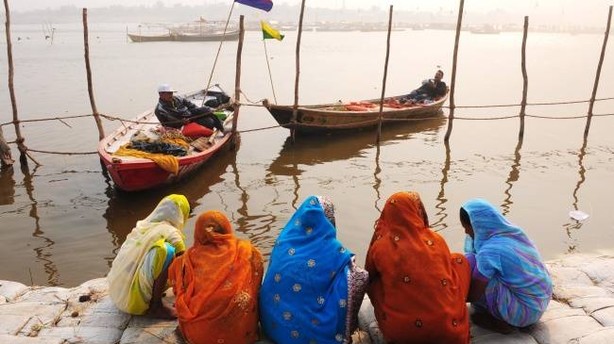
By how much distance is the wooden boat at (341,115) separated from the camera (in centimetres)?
1098

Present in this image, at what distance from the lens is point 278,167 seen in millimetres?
10039

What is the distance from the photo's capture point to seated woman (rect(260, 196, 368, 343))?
2986mm

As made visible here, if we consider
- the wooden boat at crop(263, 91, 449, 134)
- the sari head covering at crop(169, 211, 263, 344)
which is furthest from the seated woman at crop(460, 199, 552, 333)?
the wooden boat at crop(263, 91, 449, 134)

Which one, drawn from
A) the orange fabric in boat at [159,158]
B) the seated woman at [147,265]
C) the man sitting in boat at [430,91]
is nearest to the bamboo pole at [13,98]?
the orange fabric in boat at [159,158]

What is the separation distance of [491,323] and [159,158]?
5411 mm

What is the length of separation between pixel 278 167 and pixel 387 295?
281 inches

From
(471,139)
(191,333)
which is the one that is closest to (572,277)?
(191,333)

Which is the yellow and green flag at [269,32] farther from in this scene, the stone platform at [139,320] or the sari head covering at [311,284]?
the sari head covering at [311,284]

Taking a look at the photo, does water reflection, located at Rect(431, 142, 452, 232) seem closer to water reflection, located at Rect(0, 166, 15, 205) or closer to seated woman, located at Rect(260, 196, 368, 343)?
seated woman, located at Rect(260, 196, 368, 343)

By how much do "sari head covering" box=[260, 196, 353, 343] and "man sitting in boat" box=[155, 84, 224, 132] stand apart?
6657 mm

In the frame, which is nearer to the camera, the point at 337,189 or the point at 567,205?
the point at 567,205

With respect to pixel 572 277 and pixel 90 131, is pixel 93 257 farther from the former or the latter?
pixel 90 131

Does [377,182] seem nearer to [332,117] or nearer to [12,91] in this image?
[332,117]

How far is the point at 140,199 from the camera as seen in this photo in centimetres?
778
